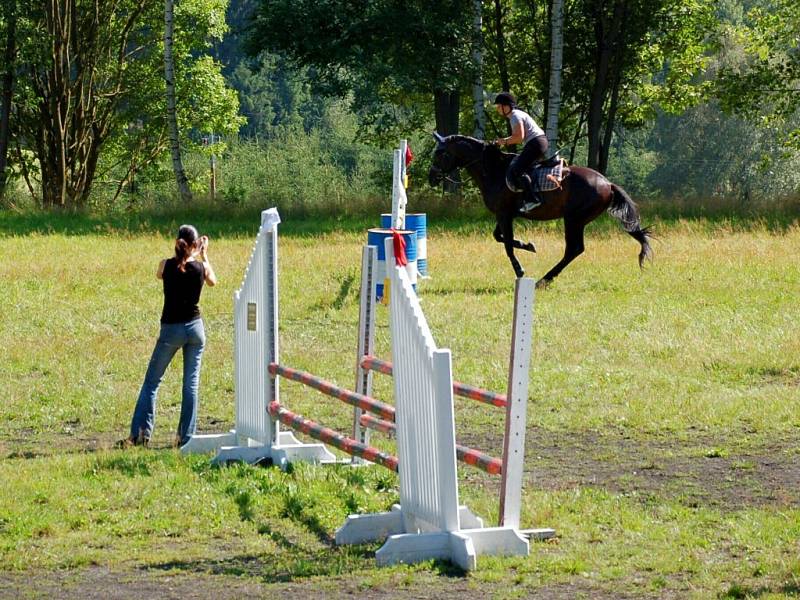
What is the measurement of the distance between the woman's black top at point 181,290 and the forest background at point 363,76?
22.5 m

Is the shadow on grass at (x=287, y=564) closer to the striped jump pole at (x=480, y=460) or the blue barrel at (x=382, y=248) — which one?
the striped jump pole at (x=480, y=460)

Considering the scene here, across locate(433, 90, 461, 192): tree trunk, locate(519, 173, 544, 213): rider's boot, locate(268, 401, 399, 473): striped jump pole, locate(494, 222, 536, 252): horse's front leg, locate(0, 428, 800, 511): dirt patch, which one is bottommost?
locate(0, 428, 800, 511): dirt patch

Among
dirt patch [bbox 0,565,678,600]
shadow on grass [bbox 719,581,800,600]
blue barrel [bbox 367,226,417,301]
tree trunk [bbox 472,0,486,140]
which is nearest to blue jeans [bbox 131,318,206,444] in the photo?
dirt patch [bbox 0,565,678,600]

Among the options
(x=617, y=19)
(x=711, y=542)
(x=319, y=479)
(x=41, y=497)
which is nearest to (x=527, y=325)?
(x=711, y=542)

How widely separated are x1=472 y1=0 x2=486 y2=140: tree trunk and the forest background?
0.05 metres

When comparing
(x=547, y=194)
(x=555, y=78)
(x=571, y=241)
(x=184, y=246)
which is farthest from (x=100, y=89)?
(x=184, y=246)

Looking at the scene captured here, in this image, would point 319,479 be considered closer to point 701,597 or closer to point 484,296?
point 701,597

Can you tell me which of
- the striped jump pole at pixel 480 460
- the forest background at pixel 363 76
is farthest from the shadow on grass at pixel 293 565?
the forest background at pixel 363 76

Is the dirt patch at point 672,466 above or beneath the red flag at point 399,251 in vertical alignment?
beneath

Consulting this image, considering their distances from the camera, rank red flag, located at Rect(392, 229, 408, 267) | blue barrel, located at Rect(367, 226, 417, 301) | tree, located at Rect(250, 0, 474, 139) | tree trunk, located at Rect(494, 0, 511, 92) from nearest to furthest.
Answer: red flag, located at Rect(392, 229, 408, 267), blue barrel, located at Rect(367, 226, 417, 301), tree, located at Rect(250, 0, 474, 139), tree trunk, located at Rect(494, 0, 511, 92)

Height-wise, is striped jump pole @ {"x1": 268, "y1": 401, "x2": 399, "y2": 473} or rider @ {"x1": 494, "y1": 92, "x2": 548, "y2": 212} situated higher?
rider @ {"x1": 494, "y1": 92, "x2": 548, "y2": 212}

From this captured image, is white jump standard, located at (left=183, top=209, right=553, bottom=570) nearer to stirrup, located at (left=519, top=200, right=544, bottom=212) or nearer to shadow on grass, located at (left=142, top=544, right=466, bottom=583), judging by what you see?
shadow on grass, located at (left=142, top=544, right=466, bottom=583)

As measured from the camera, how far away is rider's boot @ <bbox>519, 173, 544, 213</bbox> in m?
15.9

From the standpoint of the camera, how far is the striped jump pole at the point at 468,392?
7450 mm
